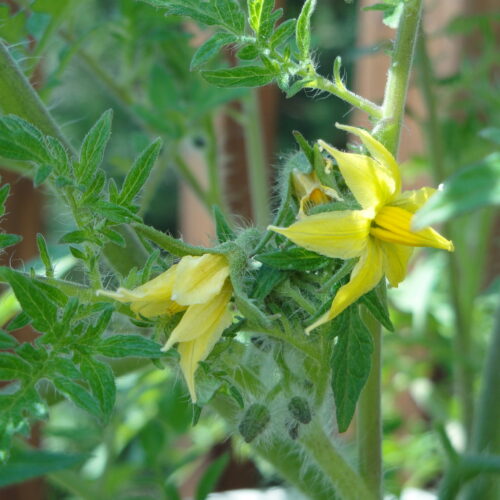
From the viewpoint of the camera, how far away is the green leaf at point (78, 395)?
16.2 inches

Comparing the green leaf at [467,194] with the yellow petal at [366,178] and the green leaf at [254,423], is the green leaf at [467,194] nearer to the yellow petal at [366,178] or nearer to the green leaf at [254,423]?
the yellow petal at [366,178]

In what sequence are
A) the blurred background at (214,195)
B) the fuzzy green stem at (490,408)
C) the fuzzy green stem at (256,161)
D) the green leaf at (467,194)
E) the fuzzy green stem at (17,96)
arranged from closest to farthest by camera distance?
the green leaf at (467,194) → the fuzzy green stem at (17,96) → the fuzzy green stem at (490,408) → the blurred background at (214,195) → the fuzzy green stem at (256,161)

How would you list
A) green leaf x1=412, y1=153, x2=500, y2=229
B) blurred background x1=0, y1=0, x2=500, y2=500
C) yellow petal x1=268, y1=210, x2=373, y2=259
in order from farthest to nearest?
blurred background x1=0, y1=0, x2=500, y2=500 → yellow petal x1=268, y1=210, x2=373, y2=259 → green leaf x1=412, y1=153, x2=500, y2=229

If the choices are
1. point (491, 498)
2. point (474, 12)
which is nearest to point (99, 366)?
point (491, 498)

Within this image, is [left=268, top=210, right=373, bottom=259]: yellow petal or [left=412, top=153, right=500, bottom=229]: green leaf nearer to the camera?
[left=412, top=153, right=500, bottom=229]: green leaf

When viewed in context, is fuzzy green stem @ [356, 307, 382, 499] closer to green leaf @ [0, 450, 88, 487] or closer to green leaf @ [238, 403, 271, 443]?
green leaf @ [238, 403, 271, 443]

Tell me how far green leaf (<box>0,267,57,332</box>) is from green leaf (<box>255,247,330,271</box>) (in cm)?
11

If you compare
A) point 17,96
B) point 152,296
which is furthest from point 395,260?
point 17,96

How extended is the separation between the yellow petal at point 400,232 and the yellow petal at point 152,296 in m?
0.10

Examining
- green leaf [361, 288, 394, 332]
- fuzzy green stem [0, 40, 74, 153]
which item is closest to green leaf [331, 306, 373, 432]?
green leaf [361, 288, 394, 332]

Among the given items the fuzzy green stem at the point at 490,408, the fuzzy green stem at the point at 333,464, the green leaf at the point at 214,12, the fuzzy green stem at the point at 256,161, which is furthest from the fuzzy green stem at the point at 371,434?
the fuzzy green stem at the point at 256,161

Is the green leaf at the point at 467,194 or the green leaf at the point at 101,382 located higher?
the green leaf at the point at 467,194

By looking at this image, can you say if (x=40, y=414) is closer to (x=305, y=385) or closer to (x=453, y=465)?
(x=305, y=385)

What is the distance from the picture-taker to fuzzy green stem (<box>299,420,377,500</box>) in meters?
0.53
